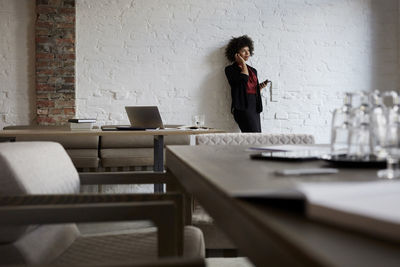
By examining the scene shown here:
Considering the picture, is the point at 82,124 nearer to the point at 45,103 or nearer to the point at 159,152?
the point at 159,152

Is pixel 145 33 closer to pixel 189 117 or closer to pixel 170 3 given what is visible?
pixel 170 3

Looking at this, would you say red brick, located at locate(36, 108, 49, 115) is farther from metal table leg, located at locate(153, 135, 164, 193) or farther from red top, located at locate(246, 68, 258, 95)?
metal table leg, located at locate(153, 135, 164, 193)

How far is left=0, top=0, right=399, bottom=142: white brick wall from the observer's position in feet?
19.5

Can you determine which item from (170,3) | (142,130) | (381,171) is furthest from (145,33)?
(381,171)

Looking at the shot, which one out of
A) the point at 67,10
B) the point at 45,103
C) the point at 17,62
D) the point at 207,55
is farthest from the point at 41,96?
the point at 207,55

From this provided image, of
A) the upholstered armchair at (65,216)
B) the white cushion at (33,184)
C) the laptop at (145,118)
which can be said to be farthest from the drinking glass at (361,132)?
the laptop at (145,118)

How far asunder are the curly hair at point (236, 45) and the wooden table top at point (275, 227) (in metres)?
5.08

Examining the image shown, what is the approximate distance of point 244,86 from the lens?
239 inches

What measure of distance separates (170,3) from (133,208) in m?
5.50

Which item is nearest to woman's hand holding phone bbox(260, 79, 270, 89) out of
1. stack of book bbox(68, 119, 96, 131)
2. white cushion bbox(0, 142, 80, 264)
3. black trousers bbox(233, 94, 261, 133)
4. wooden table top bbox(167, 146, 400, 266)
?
black trousers bbox(233, 94, 261, 133)

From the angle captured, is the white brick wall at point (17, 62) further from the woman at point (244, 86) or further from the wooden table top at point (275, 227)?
the wooden table top at point (275, 227)

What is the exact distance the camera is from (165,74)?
618 centimetres

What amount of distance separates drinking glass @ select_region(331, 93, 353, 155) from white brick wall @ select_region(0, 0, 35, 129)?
5242mm

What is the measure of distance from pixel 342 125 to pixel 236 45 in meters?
5.04
